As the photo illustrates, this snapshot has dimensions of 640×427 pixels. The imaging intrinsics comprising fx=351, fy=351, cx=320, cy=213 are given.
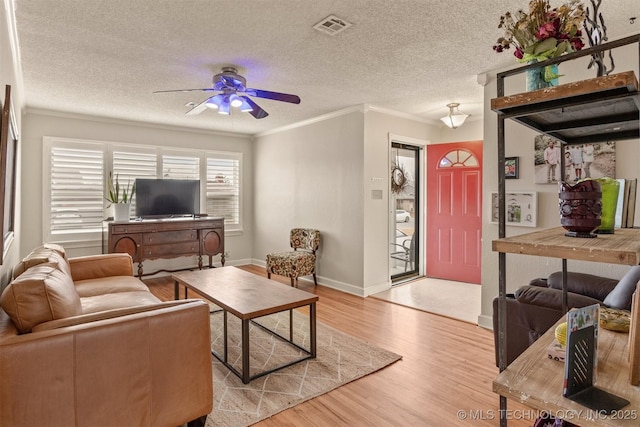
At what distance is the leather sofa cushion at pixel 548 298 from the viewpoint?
199 centimetres

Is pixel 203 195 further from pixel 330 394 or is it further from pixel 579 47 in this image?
pixel 579 47

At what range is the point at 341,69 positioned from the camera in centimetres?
329

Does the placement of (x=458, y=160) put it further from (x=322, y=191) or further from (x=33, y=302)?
(x=33, y=302)

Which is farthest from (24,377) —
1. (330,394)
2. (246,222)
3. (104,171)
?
(246,222)

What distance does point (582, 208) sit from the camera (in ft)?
2.99

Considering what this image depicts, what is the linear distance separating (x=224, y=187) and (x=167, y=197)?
1.23 metres

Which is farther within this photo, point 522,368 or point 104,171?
point 104,171

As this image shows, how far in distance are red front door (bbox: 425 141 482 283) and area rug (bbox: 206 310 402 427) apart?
2686 mm

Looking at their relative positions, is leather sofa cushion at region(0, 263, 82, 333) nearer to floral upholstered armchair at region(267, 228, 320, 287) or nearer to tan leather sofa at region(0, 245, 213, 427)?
tan leather sofa at region(0, 245, 213, 427)

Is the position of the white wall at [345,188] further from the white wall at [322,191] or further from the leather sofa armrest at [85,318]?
the leather sofa armrest at [85,318]

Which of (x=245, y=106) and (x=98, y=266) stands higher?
(x=245, y=106)

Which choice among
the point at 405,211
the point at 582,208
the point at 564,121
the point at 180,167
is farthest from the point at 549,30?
the point at 180,167

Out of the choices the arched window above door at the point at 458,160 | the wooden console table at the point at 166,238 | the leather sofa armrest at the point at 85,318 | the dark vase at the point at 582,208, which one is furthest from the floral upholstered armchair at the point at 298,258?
the dark vase at the point at 582,208

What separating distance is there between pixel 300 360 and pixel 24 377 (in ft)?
5.66
